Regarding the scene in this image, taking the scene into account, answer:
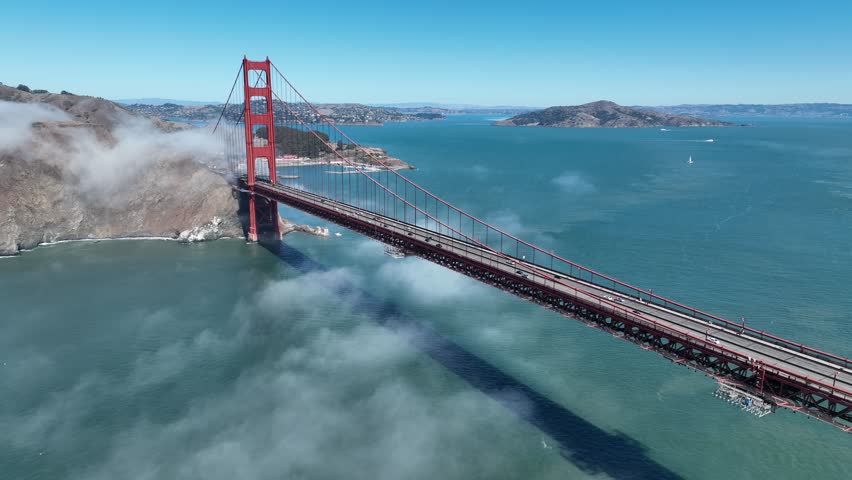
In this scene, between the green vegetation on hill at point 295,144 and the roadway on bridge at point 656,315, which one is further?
the green vegetation on hill at point 295,144

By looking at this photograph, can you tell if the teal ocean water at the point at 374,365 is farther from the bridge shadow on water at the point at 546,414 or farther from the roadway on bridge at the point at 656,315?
the roadway on bridge at the point at 656,315

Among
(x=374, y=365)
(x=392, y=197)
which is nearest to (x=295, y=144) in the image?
(x=392, y=197)

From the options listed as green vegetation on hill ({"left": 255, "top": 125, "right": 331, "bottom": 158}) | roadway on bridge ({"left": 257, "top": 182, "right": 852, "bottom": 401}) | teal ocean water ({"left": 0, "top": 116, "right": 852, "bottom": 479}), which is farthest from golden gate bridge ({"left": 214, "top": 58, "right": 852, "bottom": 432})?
green vegetation on hill ({"left": 255, "top": 125, "right": 331, "bottom": 158})

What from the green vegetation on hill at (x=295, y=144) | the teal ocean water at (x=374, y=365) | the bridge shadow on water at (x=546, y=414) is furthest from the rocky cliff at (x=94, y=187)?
the green vegetation on hill at (x=295, y=144)

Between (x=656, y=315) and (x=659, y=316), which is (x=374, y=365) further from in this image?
(x=659, y=316)

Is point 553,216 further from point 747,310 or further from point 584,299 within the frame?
point 584,299

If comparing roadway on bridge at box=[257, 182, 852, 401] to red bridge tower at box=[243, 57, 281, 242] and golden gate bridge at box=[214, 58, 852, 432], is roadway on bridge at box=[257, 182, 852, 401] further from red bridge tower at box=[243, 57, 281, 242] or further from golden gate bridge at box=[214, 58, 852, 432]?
red bridge tower at box=[243, 57, 281, 242]
